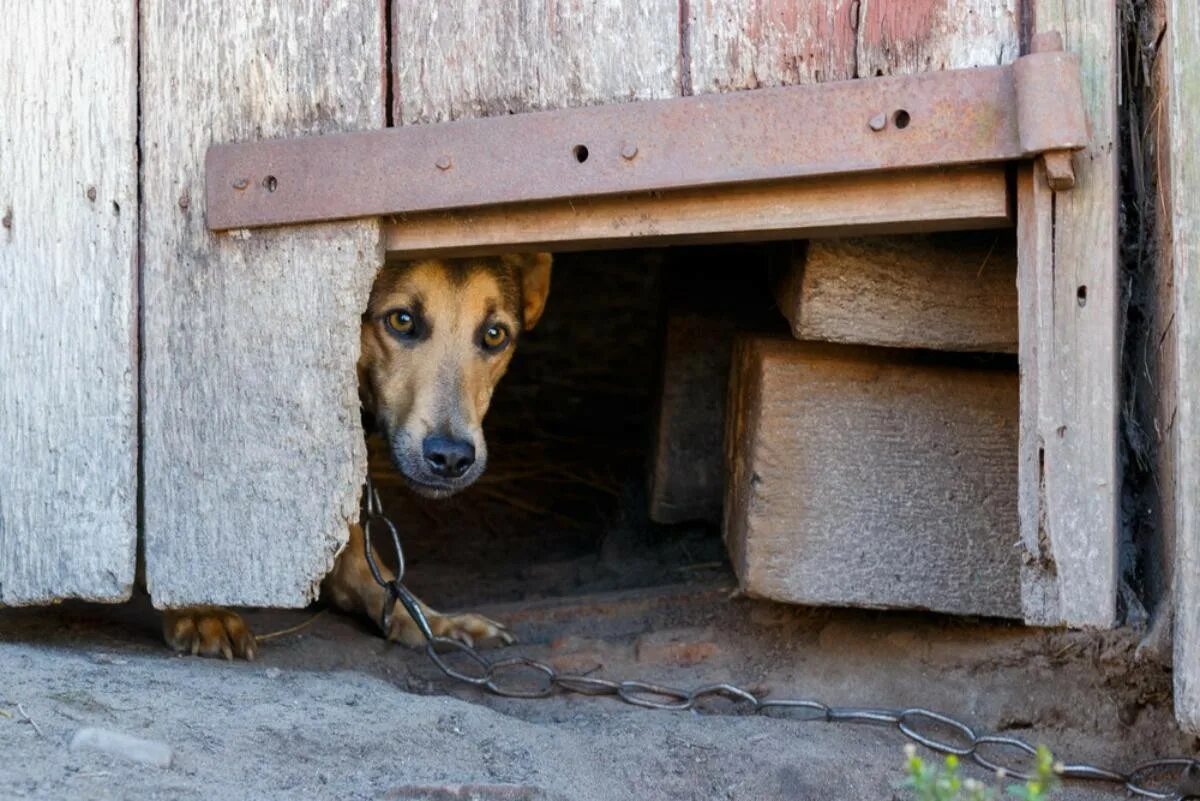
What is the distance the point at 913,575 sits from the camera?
324cm

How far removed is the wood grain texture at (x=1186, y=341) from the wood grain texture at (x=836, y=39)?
29 centimetres

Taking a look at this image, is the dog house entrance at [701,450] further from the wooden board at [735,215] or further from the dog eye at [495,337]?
the dog eye at [495,337]

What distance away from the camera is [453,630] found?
151 inches

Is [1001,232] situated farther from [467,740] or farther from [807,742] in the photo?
[467,740]

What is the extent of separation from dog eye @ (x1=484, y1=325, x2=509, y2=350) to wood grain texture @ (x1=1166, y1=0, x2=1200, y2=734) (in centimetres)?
207

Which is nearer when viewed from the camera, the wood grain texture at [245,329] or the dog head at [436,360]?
the wood grain texture at [245,329]

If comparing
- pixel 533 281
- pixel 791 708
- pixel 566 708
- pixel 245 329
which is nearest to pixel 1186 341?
pixel 791 708

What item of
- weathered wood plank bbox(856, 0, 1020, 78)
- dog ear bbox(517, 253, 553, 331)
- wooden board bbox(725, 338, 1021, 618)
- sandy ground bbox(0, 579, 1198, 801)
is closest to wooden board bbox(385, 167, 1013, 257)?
weathered wood plank bbox(856, 0, 1020, 78)

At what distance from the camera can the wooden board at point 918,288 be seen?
3.01m

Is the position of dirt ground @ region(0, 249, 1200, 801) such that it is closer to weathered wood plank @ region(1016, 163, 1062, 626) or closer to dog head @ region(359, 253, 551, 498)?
weathered wood plank @ region(1016, 163, 1062, 626)

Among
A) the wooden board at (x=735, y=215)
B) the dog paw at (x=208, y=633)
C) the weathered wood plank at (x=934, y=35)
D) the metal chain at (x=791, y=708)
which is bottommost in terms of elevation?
the metal chain at (x=791, y=708)

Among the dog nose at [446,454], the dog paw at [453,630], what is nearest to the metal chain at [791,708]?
the dog paw at [453,630]

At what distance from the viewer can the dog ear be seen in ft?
14.3

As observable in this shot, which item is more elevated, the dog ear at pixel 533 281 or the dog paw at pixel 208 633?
the dog ear at pixel 533 281
